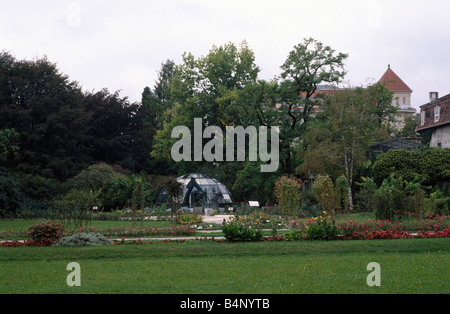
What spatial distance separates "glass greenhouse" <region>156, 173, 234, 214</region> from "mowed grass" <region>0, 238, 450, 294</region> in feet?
58.6

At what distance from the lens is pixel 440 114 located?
35125 mm

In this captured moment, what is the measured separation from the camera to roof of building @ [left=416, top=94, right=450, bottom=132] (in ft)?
112

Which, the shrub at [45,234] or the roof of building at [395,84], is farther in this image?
the roof of building at [395,84]

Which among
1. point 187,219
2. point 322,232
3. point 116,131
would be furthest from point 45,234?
point 116,131

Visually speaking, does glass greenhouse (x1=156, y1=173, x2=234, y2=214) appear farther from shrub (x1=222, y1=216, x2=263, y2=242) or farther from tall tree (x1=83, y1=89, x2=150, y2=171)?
shrub (x1=222, y1=216, x2=263, y2=242)

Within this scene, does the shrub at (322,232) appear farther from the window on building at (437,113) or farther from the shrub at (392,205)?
the window on building at (437,113)

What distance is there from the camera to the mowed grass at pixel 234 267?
8.65 meters

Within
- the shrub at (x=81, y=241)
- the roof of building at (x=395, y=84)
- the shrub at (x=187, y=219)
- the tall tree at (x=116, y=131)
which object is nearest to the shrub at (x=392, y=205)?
the shrub at (x=187, y=219)

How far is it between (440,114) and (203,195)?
1817cm

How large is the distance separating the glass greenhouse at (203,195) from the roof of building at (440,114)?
627 inches

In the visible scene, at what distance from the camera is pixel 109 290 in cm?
848

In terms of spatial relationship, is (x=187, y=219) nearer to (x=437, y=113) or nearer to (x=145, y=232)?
(x=145, y=232)
